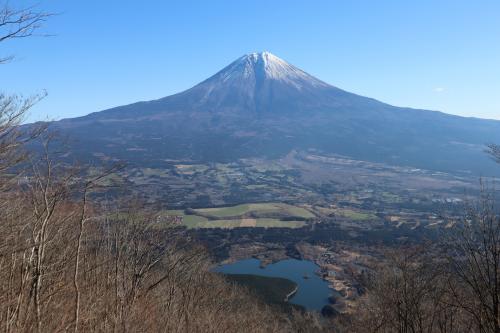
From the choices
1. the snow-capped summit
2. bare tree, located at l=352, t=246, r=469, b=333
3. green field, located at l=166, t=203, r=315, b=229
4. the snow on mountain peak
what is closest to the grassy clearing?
green field, located at l=166, t=203, r=315, b=229

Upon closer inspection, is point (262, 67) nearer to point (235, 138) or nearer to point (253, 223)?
point (235, 138)

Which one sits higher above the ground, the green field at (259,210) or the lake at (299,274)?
the green field at (259,210)

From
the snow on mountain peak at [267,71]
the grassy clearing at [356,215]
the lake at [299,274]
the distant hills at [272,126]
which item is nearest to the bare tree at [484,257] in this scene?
the lake at [299,274]

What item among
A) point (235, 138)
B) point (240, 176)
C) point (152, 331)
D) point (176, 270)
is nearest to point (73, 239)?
point (152, 331)

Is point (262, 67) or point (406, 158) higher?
point (262, 67)

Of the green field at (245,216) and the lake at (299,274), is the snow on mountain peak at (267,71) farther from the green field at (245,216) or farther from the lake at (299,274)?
the lake at (299,274)

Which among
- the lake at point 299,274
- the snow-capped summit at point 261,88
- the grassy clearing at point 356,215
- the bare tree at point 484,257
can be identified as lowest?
the lake at point 299,274
